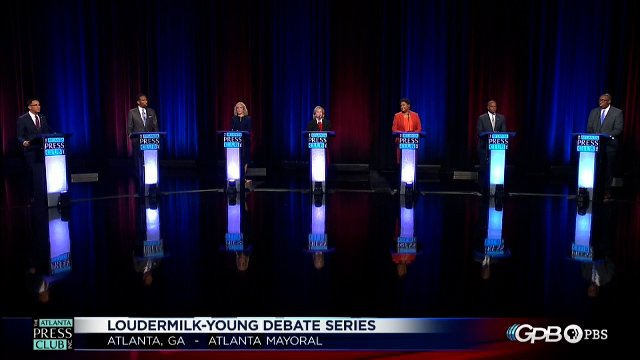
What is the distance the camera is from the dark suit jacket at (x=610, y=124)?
6.38 metres

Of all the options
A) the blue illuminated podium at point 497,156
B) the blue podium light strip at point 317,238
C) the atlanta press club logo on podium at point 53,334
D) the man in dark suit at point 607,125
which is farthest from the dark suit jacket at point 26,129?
the man in dark suit at point 607,125

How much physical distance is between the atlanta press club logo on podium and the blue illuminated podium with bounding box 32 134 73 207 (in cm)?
332

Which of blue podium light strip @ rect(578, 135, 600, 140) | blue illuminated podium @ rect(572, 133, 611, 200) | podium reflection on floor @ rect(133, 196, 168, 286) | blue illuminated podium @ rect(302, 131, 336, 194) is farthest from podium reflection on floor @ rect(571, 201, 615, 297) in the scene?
blue illuminated podium @ rect(302, 131, 336, 194)

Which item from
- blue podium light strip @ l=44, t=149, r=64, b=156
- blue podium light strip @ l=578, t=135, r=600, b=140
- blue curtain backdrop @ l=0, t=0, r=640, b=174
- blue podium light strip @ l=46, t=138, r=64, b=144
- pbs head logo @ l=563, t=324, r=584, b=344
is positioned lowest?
pbs head logo @ l=563, t=324, r=584, b=344

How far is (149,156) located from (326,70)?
4.42m

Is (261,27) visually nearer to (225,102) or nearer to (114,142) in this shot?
(225,102)

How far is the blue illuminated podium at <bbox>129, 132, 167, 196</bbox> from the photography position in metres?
6.25

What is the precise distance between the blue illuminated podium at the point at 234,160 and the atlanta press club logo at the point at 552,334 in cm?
464

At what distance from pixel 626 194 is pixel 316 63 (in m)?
5.45

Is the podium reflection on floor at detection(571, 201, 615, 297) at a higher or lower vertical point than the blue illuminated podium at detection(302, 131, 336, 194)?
lower

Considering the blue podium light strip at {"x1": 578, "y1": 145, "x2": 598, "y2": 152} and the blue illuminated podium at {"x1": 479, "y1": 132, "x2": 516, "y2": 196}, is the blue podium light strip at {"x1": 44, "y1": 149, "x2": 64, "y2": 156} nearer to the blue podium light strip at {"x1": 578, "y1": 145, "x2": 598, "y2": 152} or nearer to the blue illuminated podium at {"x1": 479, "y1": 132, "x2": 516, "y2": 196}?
the blue illuminated podium at {"x1": 479, "y1": 132, "x2": 516, "y2": 196}

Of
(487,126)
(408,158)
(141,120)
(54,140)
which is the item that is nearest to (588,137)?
(487,126)

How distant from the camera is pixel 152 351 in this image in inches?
101

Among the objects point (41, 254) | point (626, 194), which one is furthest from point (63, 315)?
point (626, 194)
